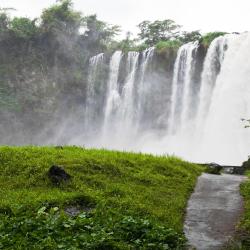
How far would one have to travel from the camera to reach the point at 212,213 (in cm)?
858

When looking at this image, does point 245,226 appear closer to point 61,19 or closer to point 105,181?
point 105,181

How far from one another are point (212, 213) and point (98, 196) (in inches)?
90.5

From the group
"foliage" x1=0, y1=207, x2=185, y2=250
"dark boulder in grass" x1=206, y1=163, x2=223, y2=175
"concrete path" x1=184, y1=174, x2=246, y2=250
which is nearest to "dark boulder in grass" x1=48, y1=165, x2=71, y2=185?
"foliage" x1=0, y1=207, x2=185, y2=250

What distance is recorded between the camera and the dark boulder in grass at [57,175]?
31.7ft

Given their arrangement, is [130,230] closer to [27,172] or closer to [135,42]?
[27,172]

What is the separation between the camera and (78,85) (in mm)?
43031

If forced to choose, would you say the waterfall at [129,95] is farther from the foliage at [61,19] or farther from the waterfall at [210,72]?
the foliage at [61,19]

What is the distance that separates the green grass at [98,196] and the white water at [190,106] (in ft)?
56.5

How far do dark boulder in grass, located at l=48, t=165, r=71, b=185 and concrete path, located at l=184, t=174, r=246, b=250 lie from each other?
2839 mm

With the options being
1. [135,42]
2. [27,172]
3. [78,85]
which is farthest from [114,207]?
[135,42]

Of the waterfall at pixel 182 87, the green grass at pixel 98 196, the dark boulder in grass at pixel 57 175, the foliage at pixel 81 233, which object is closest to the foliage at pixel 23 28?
the waterfall at pixel 182 87

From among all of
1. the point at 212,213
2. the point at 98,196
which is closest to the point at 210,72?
the point at 212,213

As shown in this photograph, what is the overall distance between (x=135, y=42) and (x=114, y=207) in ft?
147

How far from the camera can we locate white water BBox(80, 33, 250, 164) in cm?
3008
